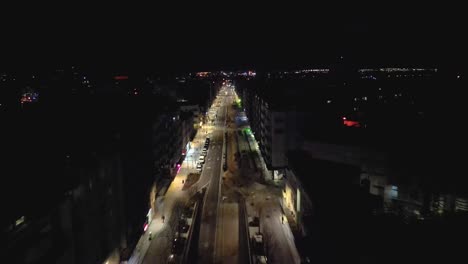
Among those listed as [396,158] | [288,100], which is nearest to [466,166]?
[396,158]

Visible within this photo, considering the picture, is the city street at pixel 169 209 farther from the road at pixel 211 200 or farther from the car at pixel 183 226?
the car at pixel 183 226

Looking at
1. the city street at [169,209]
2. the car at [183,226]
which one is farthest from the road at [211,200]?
the car at [183,226]

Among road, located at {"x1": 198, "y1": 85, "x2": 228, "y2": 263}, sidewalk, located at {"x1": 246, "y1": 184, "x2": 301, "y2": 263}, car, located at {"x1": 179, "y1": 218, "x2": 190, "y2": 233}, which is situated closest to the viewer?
sidewalk, located at {"x1": 246, "y1": 184, "x2": 301, "y2": 263}

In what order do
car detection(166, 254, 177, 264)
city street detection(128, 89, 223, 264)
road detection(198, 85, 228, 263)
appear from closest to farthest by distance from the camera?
1. car detection(166, 254, 177, 264)
2. city street detection(128, 89, 223, 264)
3. road detection(198, 85, 228, 263)

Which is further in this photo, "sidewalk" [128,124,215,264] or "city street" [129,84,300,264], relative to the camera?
"city street" [129,84,300,264]

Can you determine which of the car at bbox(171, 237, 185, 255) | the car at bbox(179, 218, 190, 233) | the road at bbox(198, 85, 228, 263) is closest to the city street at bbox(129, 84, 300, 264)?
the road at bbox(198, 85, 228, 263)

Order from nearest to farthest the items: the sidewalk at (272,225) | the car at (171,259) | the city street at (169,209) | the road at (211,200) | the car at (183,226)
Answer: the car at (171,259), the sidewalk at (272,225), the city street at (169,209), the road at (211,200), the car at (183,226)

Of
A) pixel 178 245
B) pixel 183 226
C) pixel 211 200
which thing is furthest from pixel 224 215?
pixel 178 245

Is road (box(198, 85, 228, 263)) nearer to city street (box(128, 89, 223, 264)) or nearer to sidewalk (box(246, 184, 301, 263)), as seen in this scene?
city street (box(128, 89, 223, 264))

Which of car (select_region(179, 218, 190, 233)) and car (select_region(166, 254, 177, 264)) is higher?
car (select_region(179, 218, 190, 233))
